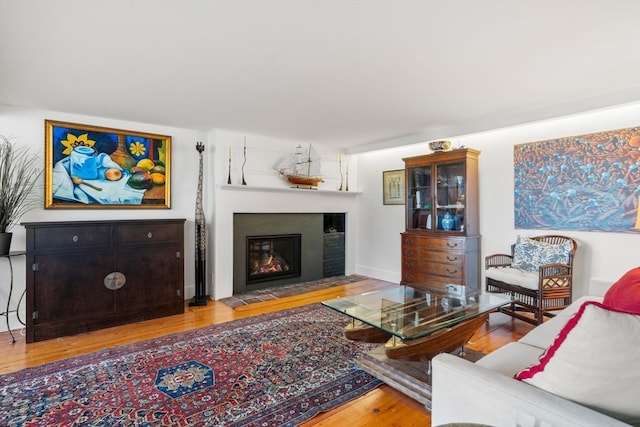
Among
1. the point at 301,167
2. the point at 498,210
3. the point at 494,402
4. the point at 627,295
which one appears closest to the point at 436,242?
the point at 498,210

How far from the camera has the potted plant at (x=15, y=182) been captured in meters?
2.92

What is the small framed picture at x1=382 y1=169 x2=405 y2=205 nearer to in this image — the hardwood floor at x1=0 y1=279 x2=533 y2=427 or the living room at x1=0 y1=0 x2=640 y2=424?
the living room at x1=0 y1=0 x2=640 y2=424

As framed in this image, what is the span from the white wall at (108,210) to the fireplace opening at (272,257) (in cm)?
78

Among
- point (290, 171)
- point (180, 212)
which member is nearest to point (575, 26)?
point (290, 171)

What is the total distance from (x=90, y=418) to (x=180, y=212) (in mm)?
2700

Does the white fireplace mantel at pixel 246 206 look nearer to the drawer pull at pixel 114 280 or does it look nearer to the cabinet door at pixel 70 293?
the drawer pull at pixel 114 280

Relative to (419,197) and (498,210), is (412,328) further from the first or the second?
(419,197)

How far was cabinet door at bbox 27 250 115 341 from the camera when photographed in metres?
2.84

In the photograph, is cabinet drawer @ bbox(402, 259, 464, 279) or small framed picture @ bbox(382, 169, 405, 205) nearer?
cabinet drawer @ bbox(402, 259, 464, 279)

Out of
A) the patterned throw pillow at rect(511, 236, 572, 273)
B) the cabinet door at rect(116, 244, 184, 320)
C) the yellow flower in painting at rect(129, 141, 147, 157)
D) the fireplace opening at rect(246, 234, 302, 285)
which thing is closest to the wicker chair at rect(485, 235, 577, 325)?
the patterned throw pillow at rect(511, 236, 572, 273)

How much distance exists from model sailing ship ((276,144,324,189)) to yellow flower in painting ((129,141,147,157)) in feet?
5.66

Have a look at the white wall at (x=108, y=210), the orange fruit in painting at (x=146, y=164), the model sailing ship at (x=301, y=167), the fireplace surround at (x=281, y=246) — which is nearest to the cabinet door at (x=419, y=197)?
the model sailing ship at (x=301, y=167)

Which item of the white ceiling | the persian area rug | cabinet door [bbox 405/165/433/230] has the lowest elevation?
the persian area rug

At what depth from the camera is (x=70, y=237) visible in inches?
117
